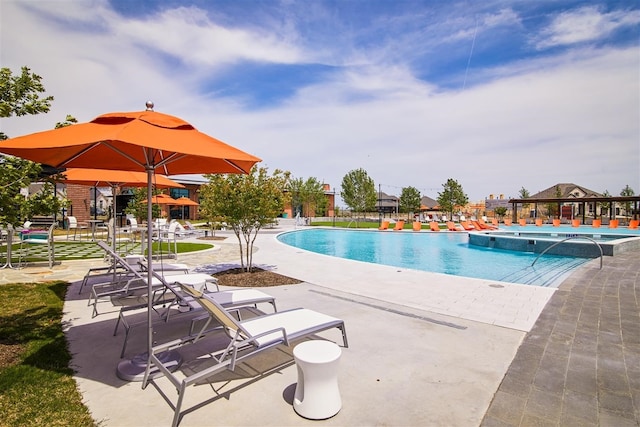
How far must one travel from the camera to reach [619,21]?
45.2ft

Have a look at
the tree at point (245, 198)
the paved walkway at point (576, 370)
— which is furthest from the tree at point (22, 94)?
the paved walkway at point (576, 370)

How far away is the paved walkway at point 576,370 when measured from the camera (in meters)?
2.81

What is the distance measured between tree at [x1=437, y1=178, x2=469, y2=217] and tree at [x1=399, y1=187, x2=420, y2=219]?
35.3ft

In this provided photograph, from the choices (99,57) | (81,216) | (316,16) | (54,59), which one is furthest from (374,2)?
(81,216)

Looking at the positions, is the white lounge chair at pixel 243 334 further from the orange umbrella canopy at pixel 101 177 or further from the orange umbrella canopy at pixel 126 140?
the orange umbrella canopy at pixel 101 177

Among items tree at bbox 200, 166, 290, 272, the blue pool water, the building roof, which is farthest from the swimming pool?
the building roof

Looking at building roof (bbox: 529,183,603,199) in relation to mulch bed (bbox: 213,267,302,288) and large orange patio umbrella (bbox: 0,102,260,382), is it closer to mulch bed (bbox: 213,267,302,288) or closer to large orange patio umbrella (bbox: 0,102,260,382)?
mulch bed (bbox: 213,267,302,288)

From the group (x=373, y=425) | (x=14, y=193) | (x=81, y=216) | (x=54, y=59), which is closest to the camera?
(x=373, y=425)

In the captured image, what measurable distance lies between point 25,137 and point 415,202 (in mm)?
60595

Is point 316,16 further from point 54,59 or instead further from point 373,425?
point 373,425

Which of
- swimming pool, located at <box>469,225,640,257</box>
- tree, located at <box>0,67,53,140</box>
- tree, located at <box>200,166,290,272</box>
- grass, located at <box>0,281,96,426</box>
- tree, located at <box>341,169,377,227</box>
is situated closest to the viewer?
grass, located at <box>0,281,96,426</box>

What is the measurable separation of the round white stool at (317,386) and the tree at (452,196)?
49.8 meters

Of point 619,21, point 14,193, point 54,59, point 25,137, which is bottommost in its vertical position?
point 14,193

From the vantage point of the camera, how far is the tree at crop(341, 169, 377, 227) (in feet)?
148
